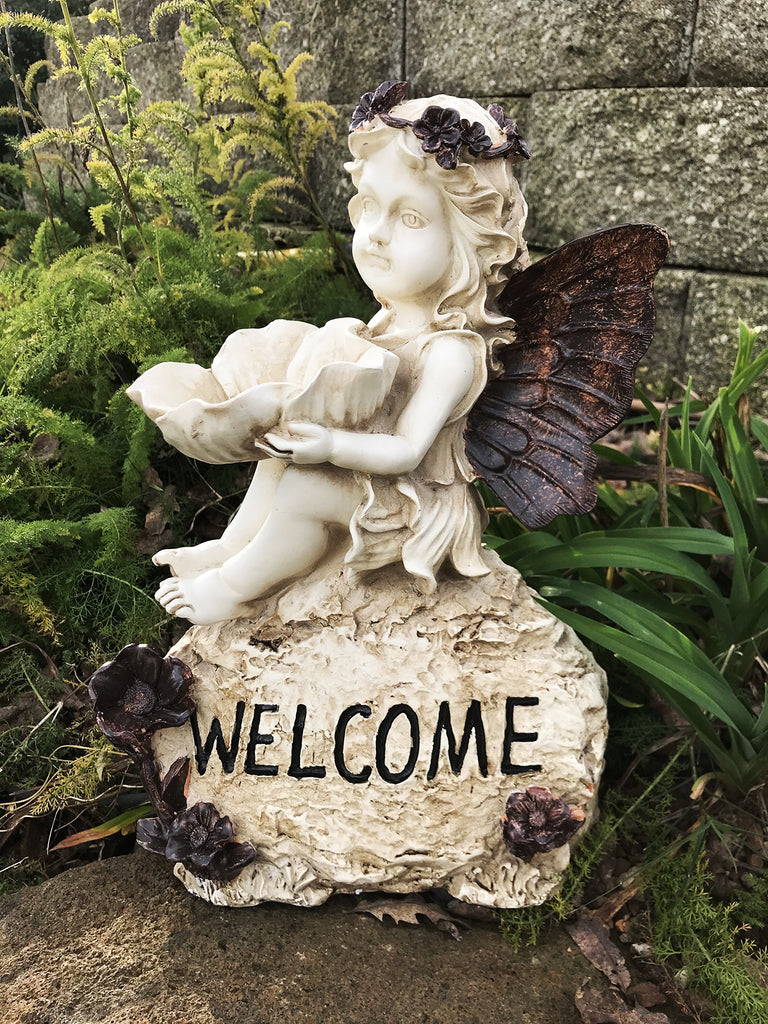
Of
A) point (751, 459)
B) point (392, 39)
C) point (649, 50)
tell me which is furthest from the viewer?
point (392, 39)

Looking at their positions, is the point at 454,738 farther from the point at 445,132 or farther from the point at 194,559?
the point at 445,132

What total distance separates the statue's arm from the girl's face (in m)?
0.15

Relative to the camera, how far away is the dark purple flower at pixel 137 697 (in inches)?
72.5

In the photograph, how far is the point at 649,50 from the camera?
3.05 metres

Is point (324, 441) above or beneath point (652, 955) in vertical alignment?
above

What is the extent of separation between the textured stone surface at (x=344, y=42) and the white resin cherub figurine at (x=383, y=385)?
2.27m

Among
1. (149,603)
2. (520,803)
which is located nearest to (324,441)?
(520,803)

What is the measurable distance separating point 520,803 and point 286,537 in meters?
0.78

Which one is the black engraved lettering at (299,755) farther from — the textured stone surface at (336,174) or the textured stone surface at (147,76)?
the textured stone surface at (147,76)

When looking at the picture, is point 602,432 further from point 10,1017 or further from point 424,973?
point 10,1017

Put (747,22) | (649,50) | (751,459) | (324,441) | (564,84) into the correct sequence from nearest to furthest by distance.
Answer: (324,441)
(751,459)
(747,22)
(649,50)
(564,84)

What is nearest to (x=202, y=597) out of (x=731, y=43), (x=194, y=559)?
(x=194, y=559)

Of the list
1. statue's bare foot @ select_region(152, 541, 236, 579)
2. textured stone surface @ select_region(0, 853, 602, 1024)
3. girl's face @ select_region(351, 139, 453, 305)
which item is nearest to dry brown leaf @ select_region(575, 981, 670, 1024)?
textured stone surface @ select_region(0, 853, 602, 1024)

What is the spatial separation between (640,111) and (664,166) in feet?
0.76
